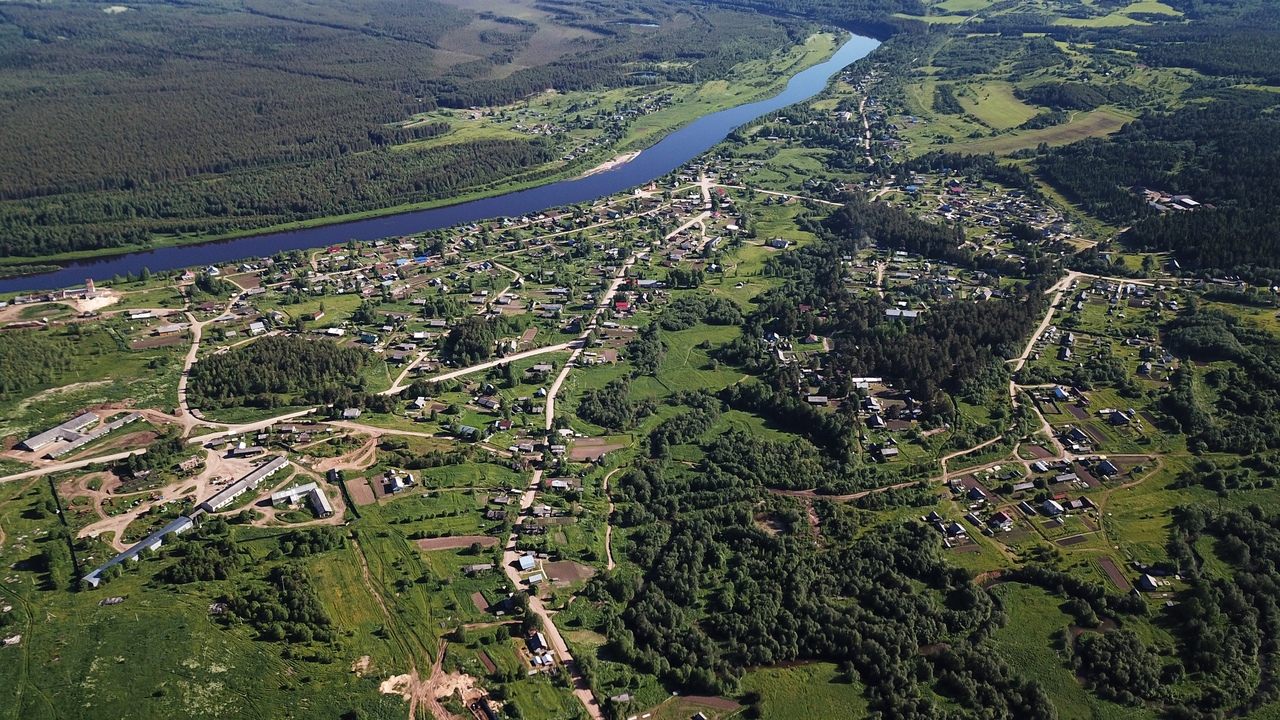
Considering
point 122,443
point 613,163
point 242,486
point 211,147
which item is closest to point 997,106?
point 613,163

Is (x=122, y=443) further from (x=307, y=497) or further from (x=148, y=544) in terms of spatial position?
(x=307, y=497)

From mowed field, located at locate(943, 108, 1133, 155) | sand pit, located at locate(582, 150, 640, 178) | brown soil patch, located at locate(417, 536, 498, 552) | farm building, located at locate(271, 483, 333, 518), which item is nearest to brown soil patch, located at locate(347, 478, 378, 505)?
farm building, located at locate(271, 483, 333, 518)

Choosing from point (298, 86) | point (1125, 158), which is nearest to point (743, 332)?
point (1125, 158)

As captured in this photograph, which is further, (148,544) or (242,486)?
(242,486)

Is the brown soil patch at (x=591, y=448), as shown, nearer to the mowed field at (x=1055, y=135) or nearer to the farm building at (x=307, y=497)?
the farm building at (x=307, y=497)

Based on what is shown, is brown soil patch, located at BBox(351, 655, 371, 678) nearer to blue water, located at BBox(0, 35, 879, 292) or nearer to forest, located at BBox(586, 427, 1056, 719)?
forest, located at BBox(586, 427, 1056, 719)
